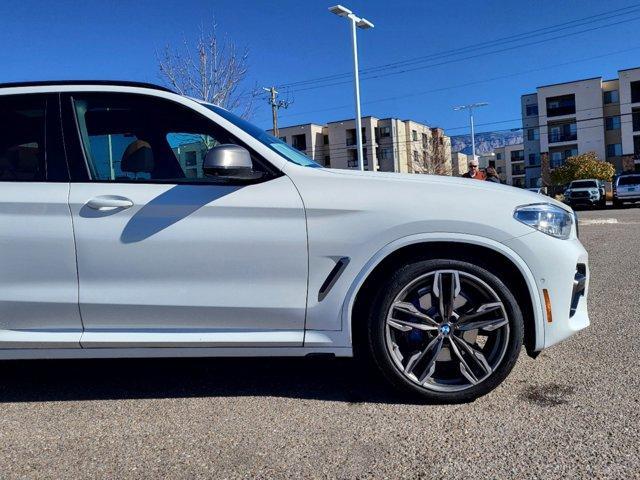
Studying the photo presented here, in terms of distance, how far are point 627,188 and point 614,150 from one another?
3740 centimetres

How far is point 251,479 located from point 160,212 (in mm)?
1445

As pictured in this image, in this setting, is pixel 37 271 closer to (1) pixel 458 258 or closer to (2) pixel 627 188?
(1) pixel 458 258

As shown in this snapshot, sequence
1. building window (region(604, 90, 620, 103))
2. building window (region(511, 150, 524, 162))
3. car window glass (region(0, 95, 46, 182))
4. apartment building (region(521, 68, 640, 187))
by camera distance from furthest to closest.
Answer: building window (region(511, 150, 524, 162))
building window (region(604, 90, 620, 103))
apartment building (region(521, 68, 640, 187))
car window glass (region(0, 95, 46, 182))

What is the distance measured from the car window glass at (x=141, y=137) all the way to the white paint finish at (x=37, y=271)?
0.34 m

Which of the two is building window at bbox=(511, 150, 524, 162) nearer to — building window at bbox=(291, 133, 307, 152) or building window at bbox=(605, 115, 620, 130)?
building window at bbox=(605, 115, 620, 130)

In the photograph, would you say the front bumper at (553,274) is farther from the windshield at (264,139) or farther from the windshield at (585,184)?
the windshield at (585,184)

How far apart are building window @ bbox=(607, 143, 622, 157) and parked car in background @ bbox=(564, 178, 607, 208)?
33.7m

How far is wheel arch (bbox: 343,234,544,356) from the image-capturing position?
3088mm

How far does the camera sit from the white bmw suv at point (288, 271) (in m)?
3.09

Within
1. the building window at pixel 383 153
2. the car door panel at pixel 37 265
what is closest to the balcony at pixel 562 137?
the building window at pixel 383 153

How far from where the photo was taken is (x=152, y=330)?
3158 mm

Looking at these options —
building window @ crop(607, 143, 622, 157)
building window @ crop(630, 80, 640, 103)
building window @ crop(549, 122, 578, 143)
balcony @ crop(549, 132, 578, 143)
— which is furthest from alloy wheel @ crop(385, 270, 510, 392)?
balcony @ crop(549, 132, 578, 143)

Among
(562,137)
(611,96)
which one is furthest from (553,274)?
(562,137)

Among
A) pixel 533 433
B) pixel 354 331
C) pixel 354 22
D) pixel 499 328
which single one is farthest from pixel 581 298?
pixel 354 22
